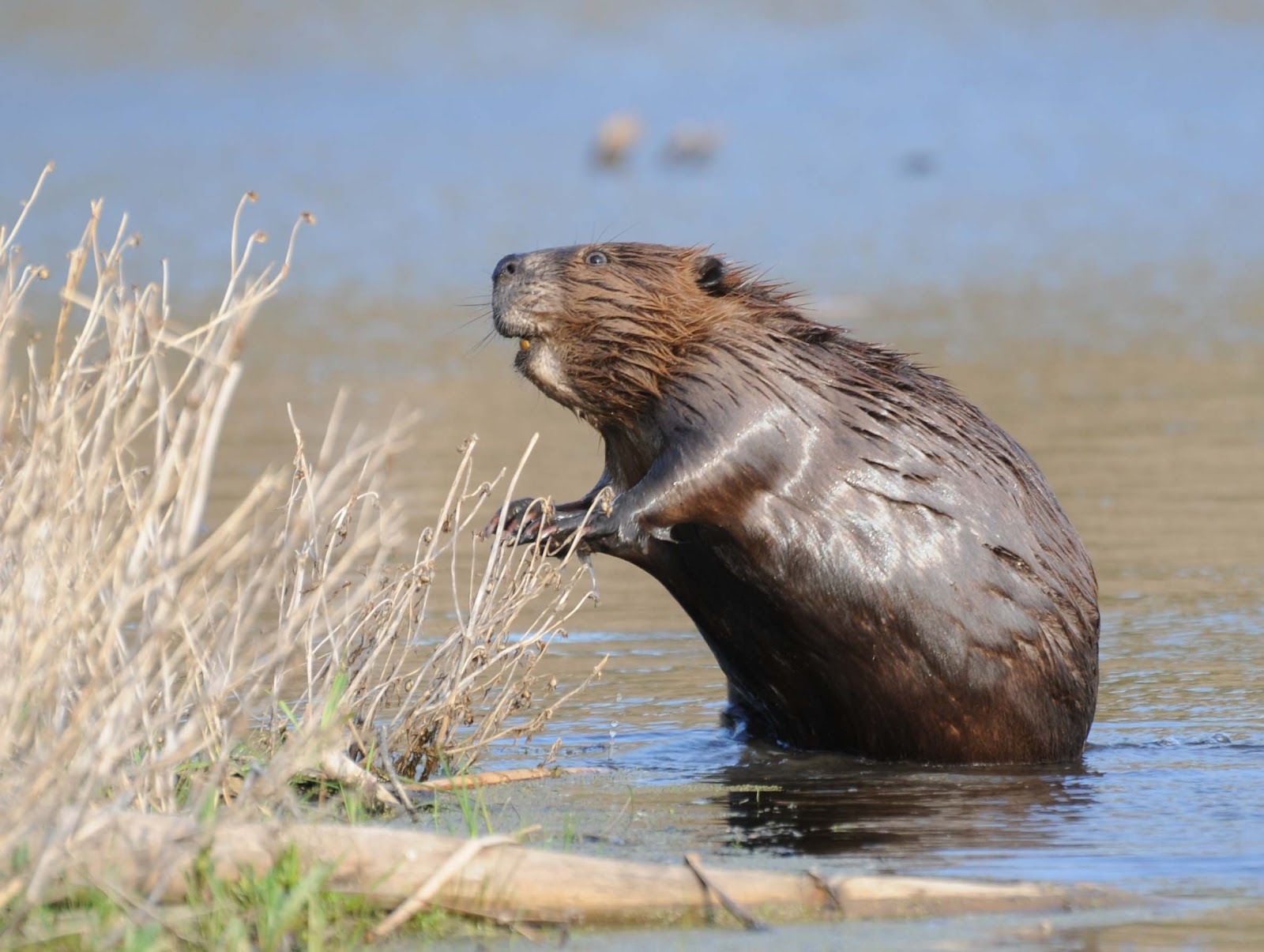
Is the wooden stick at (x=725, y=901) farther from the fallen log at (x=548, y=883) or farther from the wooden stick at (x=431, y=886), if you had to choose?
the wooden stick at (x=431, y=886)

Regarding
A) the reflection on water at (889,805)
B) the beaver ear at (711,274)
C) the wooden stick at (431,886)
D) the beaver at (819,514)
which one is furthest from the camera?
the beaver ear at (711,274)

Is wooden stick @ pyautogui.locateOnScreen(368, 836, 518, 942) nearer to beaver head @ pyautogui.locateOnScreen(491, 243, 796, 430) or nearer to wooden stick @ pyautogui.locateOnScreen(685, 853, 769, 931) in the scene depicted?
wooden stick @ pyautogui.locateOnScreen(685, 853, 769, 931)

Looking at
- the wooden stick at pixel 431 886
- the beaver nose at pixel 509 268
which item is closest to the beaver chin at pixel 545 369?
the beaver nose at pixel 509 268

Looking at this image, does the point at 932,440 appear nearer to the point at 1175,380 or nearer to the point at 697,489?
the point at 697,489

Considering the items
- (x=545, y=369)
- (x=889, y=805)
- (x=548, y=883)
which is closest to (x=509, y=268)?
(x=545, y=369)

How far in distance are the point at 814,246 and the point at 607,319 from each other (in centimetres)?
1458

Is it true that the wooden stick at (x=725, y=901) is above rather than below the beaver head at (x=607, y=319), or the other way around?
below

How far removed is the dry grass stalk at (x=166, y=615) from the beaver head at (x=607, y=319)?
17.9 inches

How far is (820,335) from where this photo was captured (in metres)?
5.94

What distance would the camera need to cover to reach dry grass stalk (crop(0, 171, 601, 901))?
12.5 feet

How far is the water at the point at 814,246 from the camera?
5.48m

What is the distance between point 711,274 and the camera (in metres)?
6.00

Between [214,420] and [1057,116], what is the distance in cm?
2731

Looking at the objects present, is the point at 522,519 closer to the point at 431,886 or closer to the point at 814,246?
the point at 431,886
